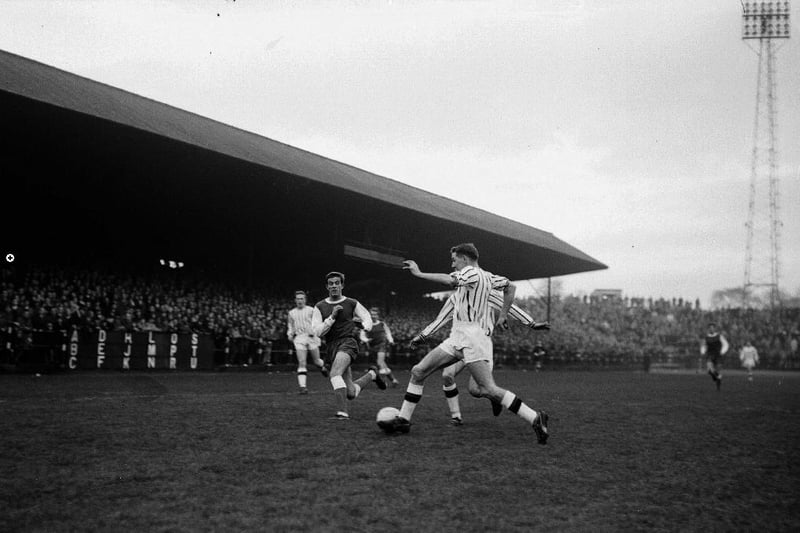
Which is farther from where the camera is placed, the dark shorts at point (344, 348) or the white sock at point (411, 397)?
the dark shorts at point (344, 348)

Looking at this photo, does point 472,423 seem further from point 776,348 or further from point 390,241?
point 776,348

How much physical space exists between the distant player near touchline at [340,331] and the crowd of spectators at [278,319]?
43.7 feet

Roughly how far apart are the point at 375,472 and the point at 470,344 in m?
2.29

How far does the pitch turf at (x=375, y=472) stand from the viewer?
174 inches

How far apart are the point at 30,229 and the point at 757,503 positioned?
27911mm

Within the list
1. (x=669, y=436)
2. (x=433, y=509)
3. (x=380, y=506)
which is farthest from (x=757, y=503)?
(x=669, y=436)

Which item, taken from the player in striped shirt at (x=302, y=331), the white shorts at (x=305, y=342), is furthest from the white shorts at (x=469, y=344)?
the white shorts at (x=305, y=342)

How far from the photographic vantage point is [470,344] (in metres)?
7.66

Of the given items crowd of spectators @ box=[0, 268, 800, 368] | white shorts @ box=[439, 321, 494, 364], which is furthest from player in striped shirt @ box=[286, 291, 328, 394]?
crowd of spectators @ box=[0, 268, 800, 368]

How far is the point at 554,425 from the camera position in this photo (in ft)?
30.9

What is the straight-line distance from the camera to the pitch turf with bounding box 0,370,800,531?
174 inches

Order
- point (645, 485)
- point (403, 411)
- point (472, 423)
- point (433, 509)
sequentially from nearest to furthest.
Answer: point (433, 509) < point (645, 485) < point (403, 411) < point (472, 423)

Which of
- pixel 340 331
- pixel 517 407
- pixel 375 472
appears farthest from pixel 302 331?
pixel 375 472

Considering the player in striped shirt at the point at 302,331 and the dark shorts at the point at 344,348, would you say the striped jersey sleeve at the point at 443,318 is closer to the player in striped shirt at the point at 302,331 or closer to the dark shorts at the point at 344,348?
the dark shorts at the point at 344,348
